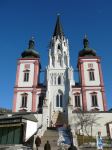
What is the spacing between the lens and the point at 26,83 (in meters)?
34.2

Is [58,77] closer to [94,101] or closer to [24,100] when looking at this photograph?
[24,100]

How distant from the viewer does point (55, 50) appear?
3903cm

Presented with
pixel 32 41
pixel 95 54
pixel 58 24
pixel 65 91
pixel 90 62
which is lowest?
pixel 65 91

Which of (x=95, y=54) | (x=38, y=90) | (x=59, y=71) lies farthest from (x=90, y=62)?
(x=38, y=90)

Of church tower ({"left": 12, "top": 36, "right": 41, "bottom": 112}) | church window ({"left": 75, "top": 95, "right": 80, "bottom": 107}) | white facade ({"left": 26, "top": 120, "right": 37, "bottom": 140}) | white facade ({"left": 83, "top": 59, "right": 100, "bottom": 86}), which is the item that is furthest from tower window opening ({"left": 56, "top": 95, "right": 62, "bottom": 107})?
white facade ({"left": 26, "top": 120, "right": 37, "bottom": 140})

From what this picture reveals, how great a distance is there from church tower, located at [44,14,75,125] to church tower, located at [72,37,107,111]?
228 centimetres

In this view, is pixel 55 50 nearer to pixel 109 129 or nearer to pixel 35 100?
pixel 35 100

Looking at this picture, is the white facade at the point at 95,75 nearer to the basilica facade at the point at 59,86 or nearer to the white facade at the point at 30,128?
the basilica facade at the point at 59,86

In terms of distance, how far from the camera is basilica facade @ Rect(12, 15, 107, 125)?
3106cm

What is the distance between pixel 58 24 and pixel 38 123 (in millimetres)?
33489

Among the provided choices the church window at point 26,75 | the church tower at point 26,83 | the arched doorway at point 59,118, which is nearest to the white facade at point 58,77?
the arched doorway at point 59,118

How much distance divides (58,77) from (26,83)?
749 cm

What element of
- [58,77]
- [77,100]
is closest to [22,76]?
[58,77]

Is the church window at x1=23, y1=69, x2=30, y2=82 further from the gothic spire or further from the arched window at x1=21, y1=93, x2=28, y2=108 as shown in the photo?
the gothic spire
